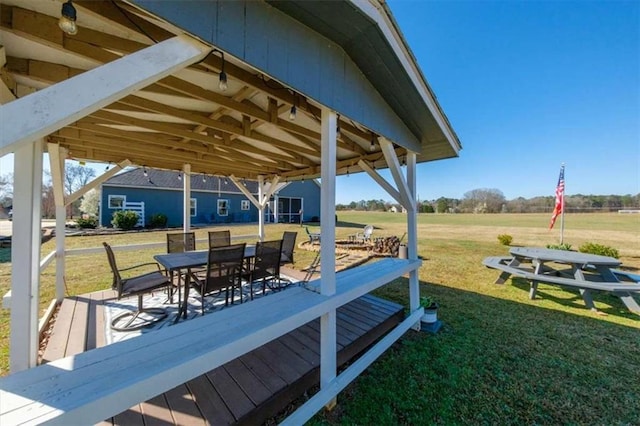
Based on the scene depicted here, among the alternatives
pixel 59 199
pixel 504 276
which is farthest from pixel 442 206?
pixel 59 199

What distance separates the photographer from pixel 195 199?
16375 mm

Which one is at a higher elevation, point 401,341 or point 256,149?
point 256,149

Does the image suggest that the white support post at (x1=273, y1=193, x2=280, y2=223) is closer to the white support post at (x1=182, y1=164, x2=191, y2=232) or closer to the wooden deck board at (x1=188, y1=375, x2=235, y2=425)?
the white support post at (x1=182, y1=164, x2=191, y2=232)

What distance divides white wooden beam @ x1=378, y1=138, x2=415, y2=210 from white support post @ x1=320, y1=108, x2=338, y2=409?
1045mm

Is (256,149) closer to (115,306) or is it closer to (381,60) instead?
(381,60)

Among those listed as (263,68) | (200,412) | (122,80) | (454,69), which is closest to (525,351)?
(200,412)

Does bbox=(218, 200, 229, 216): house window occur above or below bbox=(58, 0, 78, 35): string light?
below

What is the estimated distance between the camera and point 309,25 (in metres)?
1.93

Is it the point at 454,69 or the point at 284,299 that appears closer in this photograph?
the point at 284,299

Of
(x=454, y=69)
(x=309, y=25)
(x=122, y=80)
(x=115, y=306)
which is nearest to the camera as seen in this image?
(x=122, y=80)

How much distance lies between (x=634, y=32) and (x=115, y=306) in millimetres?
13322

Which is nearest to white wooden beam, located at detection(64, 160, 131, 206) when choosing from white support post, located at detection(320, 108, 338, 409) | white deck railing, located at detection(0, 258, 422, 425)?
white deck railing, located at detection(0, 258, 422, 425)

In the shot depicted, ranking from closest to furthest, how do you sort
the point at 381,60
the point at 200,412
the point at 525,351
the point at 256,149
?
the point at 200,412 < the point at 381,60 < the point at 525,351 < the point at 256,149

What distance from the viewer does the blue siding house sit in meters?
14.0
